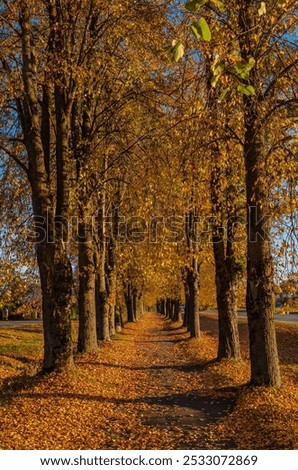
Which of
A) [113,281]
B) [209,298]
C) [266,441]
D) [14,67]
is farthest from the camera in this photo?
[209,298]

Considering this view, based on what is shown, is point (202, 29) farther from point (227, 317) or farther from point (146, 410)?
point (227, 317)

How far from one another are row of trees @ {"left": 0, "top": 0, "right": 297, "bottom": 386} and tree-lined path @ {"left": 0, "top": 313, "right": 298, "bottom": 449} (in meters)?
1.08

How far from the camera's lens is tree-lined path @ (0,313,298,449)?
8.07 metres

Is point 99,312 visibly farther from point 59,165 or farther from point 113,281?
point 59,165

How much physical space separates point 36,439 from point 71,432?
0.78 metres

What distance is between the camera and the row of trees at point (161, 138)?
1070cm

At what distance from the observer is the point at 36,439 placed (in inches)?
310

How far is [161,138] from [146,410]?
8118mm

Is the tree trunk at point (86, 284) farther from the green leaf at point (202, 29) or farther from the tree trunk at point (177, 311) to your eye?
the tree trunk at point (177, 311)

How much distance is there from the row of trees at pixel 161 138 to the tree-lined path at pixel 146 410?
1.08m

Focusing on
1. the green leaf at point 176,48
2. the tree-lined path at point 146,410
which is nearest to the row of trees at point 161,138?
the tree-lined path at point 146,410

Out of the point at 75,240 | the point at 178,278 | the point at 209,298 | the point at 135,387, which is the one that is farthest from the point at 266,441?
the point at 209,298

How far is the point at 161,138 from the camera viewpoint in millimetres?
15008

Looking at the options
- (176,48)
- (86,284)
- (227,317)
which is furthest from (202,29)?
(86,284)
